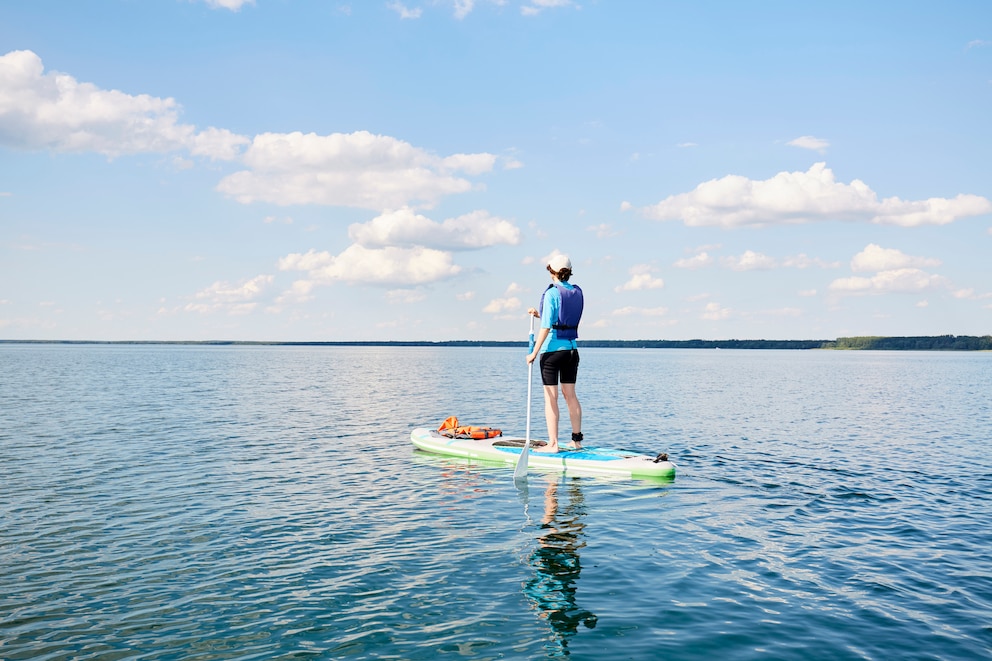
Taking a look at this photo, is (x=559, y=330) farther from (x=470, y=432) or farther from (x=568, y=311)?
(x=470, y=432)

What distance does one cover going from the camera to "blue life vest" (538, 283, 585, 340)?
1554 centimetres

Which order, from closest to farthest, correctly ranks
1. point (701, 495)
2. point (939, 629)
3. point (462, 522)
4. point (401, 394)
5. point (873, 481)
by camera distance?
point (939, 629) → point (462, 522) → point (701, 495) → point (873, 481) → point (401, 394)

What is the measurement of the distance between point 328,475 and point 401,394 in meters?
31.1

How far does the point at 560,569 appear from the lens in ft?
31.5

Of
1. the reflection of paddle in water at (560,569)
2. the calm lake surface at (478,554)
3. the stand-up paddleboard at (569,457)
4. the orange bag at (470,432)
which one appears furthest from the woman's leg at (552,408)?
the orange bag at (470,432)

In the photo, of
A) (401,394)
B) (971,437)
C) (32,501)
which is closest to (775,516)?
(32,501)

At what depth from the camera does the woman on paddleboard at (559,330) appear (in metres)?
15.5

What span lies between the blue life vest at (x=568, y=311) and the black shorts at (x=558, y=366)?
1.30 feet

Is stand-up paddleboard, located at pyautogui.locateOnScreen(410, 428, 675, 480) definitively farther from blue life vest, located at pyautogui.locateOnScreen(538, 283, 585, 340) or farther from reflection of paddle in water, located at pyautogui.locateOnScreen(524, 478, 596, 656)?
blue life vest, located at pyautogui.locateOnScreen(538, 283, 585, 340)

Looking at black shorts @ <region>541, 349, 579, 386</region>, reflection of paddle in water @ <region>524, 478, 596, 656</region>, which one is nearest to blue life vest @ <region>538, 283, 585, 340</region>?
black shorts @ <region>541, 349, 579, 386</region>

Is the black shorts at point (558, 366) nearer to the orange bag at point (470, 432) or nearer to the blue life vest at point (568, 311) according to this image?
the blue life vest at point (568, 311)

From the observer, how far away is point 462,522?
40.0ft

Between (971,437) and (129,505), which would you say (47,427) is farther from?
(971,437)

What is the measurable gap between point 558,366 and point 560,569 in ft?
22.0
